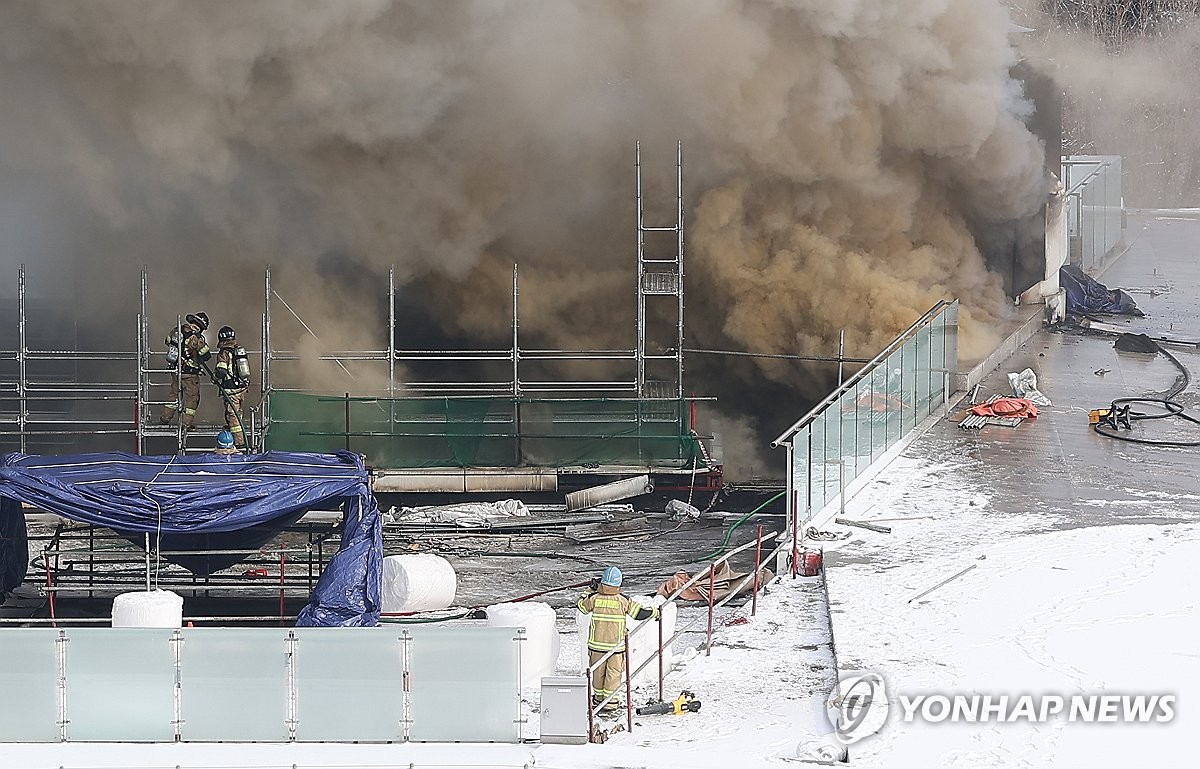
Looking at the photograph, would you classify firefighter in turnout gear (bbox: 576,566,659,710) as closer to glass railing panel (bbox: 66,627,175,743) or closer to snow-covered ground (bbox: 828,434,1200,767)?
snow-covered ground (bbox: 828,434,1200,767)

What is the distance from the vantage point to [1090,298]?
28.2m

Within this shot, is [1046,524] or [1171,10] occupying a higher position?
[1171,10]

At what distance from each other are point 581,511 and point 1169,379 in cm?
843

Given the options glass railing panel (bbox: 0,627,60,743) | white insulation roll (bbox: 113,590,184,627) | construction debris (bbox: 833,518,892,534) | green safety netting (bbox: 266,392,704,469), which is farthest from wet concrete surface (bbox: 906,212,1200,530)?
glass railing panel (bbox: 0,627,60,743)

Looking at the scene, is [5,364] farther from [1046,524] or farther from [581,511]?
[1046,524]

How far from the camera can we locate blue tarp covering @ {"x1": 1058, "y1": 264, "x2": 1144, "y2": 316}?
28000mm

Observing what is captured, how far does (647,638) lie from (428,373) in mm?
16293

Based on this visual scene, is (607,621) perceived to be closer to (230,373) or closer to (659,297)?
(230,373)

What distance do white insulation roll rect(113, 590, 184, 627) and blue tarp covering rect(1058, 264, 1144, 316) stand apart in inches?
719

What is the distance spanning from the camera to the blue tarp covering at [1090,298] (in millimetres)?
28000

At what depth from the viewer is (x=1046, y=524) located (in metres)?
16.1

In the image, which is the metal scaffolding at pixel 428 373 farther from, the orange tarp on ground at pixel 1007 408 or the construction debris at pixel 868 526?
the construction debris at pixel 868 526

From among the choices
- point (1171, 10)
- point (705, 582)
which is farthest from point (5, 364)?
point (1171, 10)

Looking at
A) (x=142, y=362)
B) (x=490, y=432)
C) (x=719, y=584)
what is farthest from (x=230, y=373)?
(x=719, y=584)
